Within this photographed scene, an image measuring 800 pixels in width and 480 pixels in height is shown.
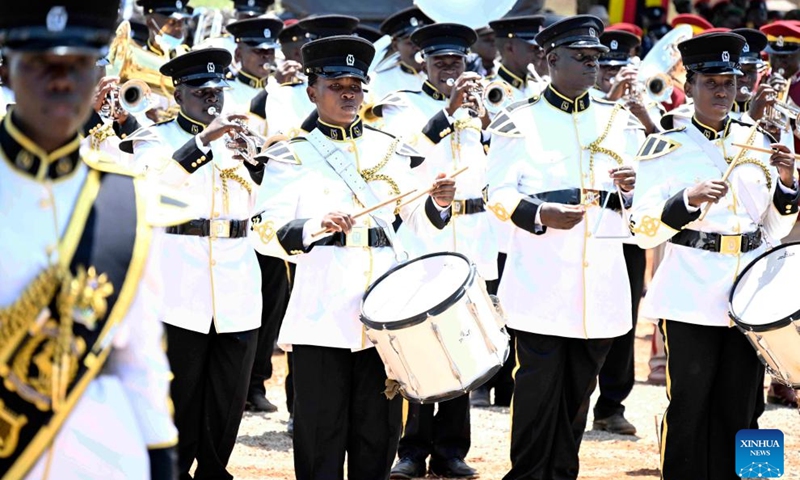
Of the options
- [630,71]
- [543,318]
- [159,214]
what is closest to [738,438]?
[543,318]

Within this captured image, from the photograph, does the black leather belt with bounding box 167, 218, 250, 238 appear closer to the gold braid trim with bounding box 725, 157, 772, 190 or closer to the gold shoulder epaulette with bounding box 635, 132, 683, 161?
the gold shoulder epaulette with bounding box 635, 132, 683, 161

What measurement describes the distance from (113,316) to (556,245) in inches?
174

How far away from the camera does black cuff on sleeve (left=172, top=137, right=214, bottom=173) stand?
744cm

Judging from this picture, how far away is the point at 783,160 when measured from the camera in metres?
7.18

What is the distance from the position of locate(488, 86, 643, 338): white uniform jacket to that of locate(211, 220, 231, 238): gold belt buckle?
136 cm

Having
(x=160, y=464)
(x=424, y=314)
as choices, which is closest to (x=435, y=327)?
(x=424, y=314)

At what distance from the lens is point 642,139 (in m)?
7.87

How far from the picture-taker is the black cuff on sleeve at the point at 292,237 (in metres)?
6.54

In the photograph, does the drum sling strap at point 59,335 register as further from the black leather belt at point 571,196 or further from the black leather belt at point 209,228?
the black leather belt at point 571,196

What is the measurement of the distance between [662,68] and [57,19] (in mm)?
9217

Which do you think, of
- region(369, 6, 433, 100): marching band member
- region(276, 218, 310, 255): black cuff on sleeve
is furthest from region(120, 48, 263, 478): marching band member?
region(369, 6, 433, 100): marching band member

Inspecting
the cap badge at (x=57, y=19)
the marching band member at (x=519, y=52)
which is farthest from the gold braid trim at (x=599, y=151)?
the cap badge at (x=57, y=19)

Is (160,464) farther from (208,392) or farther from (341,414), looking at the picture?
(208,392)

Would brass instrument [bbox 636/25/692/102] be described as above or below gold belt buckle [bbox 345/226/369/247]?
above
